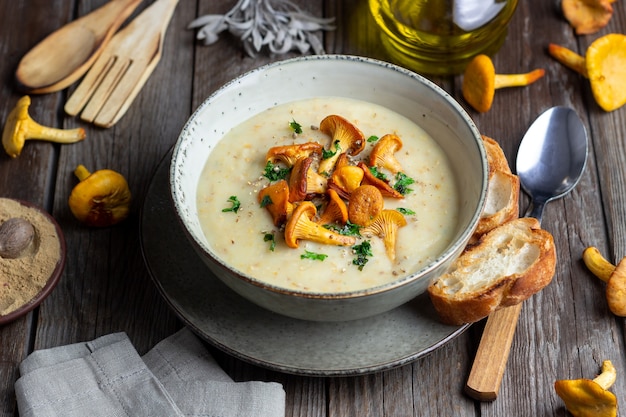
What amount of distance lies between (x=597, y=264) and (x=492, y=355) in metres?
0.56

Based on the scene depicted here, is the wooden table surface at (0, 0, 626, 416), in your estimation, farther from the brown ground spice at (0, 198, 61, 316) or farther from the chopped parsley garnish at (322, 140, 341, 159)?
the chopped parsley garnish at (322, 140, 341, 159)

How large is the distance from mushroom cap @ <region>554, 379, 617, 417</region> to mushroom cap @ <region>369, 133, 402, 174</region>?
2.76 feet

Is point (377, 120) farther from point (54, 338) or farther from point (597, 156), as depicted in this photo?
point (54, 338)

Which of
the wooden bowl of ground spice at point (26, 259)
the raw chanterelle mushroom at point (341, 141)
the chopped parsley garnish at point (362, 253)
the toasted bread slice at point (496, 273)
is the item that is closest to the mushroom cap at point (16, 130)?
the wooden bowl of ground spice at point (26, 259)

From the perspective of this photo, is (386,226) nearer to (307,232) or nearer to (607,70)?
(307,232)

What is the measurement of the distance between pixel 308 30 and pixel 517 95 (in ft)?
3.03

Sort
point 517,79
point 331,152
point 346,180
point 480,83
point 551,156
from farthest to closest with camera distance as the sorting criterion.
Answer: point 517,79, point 480,83, point 551,156, point 331,152, point 346,180

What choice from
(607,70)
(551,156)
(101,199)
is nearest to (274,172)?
(101,199)

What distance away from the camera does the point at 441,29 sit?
129 inches

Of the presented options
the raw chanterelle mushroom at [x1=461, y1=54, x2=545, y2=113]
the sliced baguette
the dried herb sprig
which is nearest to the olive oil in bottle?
the raw chanterelle mushroom at [x1=461, y1=54, x2=545, y2=113]

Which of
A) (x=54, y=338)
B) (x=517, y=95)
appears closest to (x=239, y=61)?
(x=517, y=95)

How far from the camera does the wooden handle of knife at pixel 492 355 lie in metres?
2.57

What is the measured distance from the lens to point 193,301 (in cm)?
257

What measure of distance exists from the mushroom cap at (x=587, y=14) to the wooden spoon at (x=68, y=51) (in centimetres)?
190
